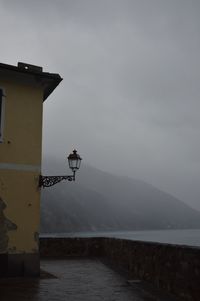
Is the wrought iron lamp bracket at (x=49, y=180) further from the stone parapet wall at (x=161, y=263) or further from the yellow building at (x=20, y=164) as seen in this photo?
the stone parapet wall at (x=161, y=263)

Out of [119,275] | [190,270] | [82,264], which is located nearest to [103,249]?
[82,264]

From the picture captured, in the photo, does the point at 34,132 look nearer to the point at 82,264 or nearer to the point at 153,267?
the point at 153,267

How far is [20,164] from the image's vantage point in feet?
41.4

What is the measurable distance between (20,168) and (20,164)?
120mm

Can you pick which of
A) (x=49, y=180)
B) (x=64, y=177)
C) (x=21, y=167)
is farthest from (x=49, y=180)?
(x=21, y=167)

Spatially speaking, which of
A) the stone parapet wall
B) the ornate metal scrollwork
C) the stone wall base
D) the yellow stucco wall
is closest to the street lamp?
the ornate metal scrollwork

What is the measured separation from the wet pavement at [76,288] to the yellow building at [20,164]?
75 centimetres

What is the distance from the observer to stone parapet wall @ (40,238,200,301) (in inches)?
335

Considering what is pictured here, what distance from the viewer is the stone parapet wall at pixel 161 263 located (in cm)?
851

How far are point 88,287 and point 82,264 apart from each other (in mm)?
5770

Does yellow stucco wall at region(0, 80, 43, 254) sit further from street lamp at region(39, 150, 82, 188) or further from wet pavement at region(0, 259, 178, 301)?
wet pavement at region(0, 259, 178, 301)

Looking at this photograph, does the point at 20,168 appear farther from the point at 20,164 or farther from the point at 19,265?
the point at 19,265

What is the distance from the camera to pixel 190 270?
28.1 feet

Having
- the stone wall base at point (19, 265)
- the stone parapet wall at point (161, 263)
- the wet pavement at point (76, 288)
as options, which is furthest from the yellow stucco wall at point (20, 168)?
the stone parapet wall at point (161, 263)
